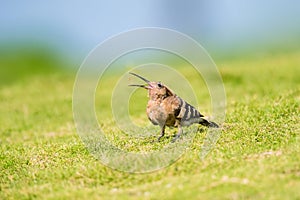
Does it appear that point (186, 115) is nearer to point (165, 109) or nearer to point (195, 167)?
point (165, 109)

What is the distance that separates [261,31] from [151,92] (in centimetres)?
2855

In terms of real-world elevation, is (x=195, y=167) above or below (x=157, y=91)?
below

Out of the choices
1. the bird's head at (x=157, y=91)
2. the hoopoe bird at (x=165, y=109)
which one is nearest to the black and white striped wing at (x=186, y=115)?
the hoopoe bird at (x=165, y=109)

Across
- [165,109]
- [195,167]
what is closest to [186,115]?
[165,109]

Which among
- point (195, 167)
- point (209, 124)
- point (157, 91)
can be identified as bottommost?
point (195, 167)

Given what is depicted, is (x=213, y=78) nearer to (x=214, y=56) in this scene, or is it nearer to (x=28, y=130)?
(x=28, y=130)

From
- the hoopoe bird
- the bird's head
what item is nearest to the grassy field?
the hoopoe bird

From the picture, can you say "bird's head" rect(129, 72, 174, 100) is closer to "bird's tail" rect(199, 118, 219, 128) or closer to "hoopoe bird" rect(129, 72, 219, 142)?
"hoopoe bird" rect(129, 72, 219, 142)

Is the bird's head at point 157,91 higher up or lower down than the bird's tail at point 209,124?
higher up

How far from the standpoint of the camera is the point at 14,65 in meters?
36.3

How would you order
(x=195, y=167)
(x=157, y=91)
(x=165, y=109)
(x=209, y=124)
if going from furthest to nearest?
1. (x=209, y=124)
2. (x=157, y=91)
3. (x=165, y=109)
4. (x=195, y=167)

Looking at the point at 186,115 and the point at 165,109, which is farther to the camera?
the point at 186,115

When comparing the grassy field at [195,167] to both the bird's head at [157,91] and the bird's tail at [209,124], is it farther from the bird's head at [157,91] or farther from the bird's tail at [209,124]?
A: the bird's head at [157,91]

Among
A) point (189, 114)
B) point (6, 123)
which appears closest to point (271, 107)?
point (189, 114)
